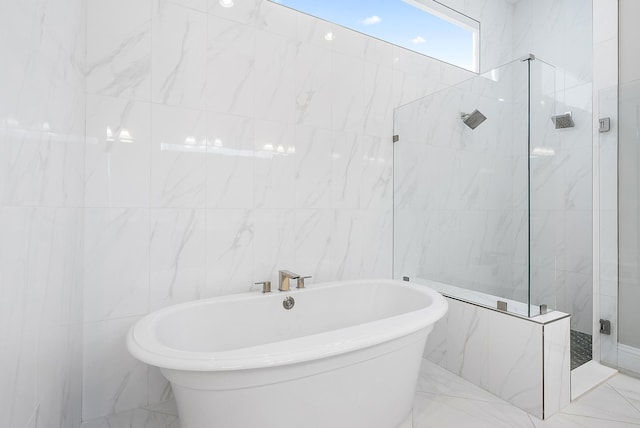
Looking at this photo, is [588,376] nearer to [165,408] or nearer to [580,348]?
[580,348]

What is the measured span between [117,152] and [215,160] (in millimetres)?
515

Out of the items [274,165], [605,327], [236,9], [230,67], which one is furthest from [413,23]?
[605,327]

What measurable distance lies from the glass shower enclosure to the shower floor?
0.75 metres

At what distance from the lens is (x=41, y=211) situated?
1.09 meters

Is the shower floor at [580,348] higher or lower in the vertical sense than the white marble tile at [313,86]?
lower

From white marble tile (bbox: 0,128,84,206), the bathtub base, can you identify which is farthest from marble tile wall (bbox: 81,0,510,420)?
the bathtub base

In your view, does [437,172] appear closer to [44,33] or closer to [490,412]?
[490,412]

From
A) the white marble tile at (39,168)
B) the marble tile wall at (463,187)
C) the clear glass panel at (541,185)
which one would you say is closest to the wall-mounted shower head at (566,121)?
the clear glass panel at (541,185)

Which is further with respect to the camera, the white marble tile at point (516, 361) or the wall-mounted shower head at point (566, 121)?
the wall-mounted shower head at point (566, 121)

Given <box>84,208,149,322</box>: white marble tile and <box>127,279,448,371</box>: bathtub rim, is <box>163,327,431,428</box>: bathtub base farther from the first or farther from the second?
<box>84,208,149,322</box>: white marble tile

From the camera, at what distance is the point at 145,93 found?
1.77 m

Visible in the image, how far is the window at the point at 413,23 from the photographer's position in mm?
2455

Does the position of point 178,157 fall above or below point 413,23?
below

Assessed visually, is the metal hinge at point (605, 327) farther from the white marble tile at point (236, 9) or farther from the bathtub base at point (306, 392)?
the white marble tile at point (236, 9)
